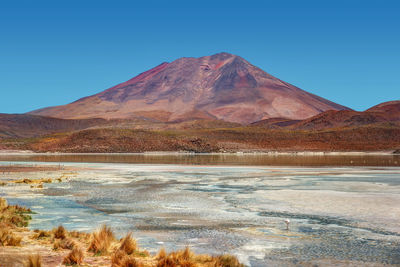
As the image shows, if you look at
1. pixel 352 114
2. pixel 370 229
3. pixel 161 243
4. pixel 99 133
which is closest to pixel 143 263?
pixel 161 243

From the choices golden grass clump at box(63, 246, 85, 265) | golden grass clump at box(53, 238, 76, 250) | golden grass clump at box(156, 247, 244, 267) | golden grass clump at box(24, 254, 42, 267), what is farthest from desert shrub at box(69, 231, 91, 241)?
golden grass clump at box(24, 254, 42, 267)

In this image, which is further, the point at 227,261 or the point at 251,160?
the point at 251,160

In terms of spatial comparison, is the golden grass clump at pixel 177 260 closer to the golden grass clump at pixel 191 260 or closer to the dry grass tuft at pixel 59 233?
the golden grass clump at pixel 191 260

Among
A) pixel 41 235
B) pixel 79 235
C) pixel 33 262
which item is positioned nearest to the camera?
pixel 33 262

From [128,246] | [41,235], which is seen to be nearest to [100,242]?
[128,246]

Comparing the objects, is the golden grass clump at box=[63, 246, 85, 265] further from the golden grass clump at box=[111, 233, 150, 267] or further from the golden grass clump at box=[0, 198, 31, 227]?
the golden grass clump at box=[0, 198, 31, 227]

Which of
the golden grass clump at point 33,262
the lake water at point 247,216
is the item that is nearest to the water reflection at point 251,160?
the lake water at point 247,216

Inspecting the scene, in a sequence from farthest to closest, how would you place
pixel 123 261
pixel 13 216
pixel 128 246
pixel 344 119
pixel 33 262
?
pixel 344 119 < pixel 13 216 < pixel 128 246 < pixel 123 261 < pixel 33 262

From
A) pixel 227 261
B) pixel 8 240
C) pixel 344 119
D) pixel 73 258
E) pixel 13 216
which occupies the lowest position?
pixel 227 261

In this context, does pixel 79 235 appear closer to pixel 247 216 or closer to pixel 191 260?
pixel 191 260
